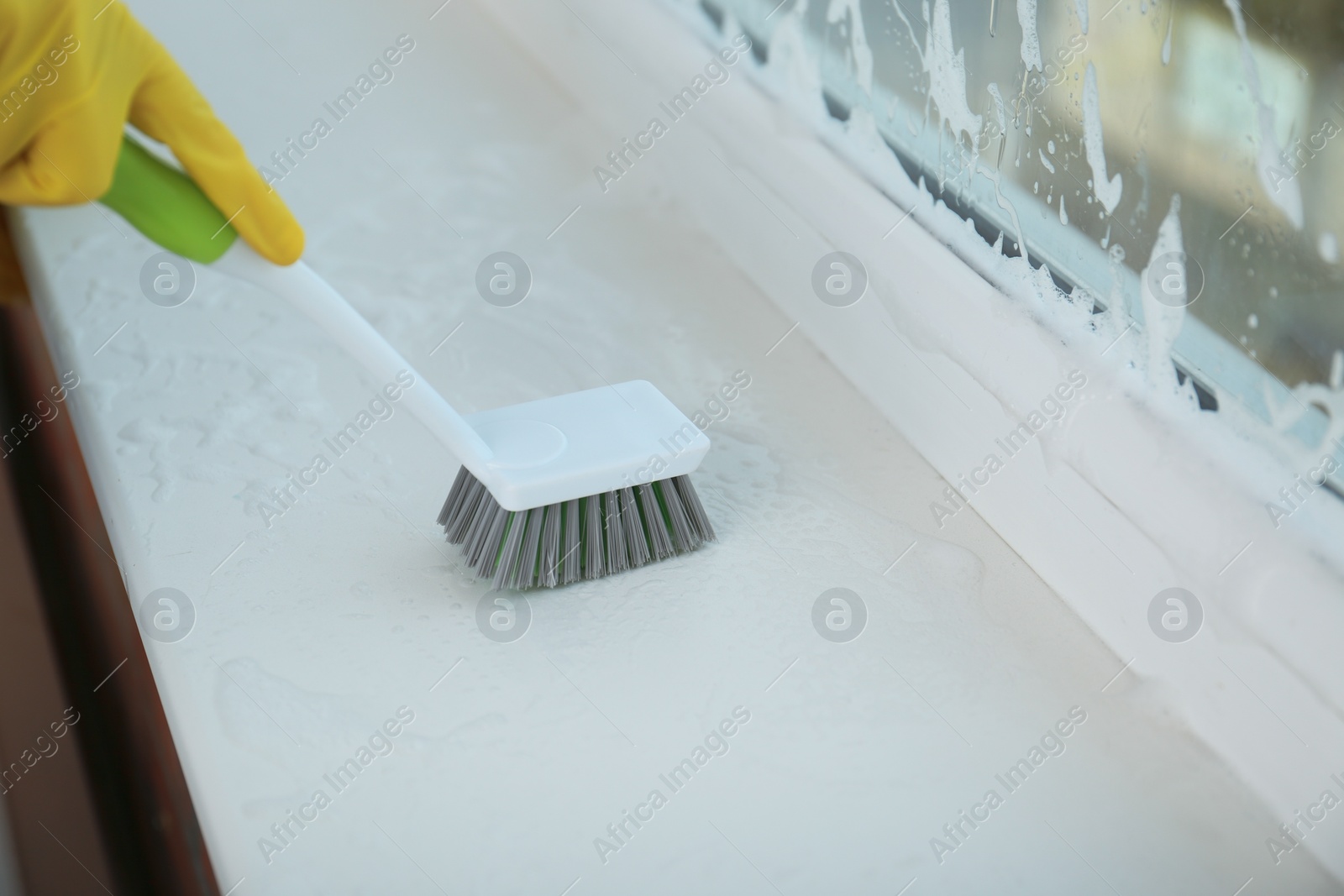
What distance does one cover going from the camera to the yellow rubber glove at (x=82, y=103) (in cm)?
51

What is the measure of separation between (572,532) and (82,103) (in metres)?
0.36

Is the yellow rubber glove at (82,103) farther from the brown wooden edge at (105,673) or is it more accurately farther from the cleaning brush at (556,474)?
the brown wooden edge at (105,673)

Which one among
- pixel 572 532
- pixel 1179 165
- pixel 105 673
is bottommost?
pixel 105 673

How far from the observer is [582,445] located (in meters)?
0.74

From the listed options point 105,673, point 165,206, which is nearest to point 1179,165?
point 165,206

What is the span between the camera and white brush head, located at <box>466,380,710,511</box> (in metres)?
0.70

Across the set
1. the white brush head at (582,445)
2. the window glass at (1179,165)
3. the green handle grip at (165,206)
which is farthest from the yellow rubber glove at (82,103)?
the window glass at (1179,165)

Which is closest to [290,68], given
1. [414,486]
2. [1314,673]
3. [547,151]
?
[547,151]

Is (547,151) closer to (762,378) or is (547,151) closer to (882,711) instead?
(762,378)

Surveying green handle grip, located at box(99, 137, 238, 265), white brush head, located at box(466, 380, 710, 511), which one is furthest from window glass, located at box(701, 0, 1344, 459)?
green handle grip, located at box(99, 137, 238, 265)

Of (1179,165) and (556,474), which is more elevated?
(1179,165)

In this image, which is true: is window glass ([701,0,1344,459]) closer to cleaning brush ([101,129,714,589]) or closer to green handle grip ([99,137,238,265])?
cleaning brush ([101,129,714,589])

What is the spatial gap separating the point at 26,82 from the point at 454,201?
2.17ft

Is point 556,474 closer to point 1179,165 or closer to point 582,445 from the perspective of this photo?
point 582,445
